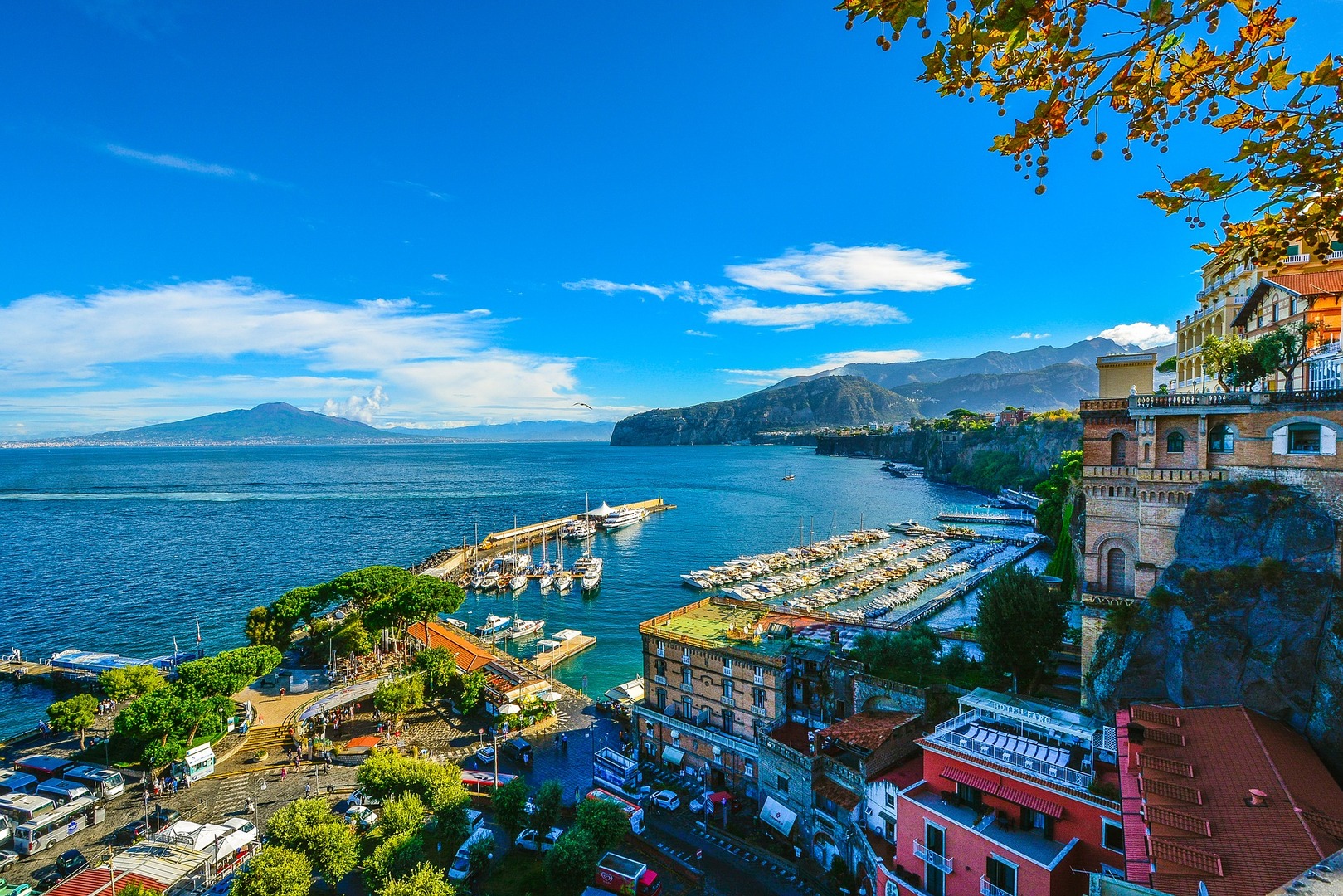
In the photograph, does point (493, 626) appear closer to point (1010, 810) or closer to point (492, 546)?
point (492, 546)

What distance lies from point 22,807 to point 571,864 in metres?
21.4

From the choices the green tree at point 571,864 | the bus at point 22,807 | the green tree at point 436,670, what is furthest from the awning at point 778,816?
the bus at point 22,807

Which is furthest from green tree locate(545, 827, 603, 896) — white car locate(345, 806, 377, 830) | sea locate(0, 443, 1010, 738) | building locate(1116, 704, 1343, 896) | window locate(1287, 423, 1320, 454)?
window locate(1287, 423, 1320, 454)

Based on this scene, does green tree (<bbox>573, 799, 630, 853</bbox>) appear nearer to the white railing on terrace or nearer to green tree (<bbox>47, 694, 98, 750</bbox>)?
the white railing on terrace

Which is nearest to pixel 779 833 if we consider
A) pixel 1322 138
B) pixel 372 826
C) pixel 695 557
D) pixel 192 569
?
pixel 372 826

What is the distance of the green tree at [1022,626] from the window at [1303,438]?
29.5 ft

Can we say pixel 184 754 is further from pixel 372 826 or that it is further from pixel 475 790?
pixel 475 790

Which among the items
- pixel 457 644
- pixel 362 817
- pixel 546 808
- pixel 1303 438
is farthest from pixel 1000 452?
pixel 362 817

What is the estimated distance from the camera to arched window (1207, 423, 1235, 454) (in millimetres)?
21688

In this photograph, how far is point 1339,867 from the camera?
6.44 m

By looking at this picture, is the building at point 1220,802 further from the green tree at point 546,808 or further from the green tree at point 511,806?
the green tree at point 511,806

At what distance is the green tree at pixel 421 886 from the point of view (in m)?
17.6

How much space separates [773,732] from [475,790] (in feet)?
41.5

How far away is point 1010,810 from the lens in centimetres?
1755
